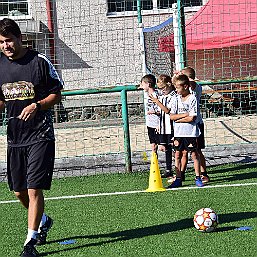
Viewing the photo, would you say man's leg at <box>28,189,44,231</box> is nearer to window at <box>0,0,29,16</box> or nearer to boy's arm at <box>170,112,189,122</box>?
boy's arm at <box>170,112,189,122</box>

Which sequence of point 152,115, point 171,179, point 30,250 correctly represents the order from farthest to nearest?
point 152,115 < point 171,179 < point 30,250

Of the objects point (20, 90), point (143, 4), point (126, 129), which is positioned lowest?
point (126, 129)

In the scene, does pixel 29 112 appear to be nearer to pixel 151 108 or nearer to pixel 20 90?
pixel 20 90

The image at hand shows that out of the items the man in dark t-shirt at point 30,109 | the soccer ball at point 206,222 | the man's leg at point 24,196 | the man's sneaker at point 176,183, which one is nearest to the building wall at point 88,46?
the man's sneaker at point 176,183

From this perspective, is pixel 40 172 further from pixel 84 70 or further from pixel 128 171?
pixel 84 70

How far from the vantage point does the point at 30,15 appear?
17.0 metres

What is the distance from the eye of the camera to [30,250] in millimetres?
6309

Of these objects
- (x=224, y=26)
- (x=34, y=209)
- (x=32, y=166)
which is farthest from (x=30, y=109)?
(x=224, y=26)

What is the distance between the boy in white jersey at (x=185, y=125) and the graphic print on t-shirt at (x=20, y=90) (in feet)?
11.0


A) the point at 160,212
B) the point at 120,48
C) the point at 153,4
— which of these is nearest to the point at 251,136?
the point at 120,48

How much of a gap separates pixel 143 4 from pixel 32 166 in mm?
12485

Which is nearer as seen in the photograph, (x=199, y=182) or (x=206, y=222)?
(x=206, y=222)

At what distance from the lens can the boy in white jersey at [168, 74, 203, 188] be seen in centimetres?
956

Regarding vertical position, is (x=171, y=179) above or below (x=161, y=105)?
below
